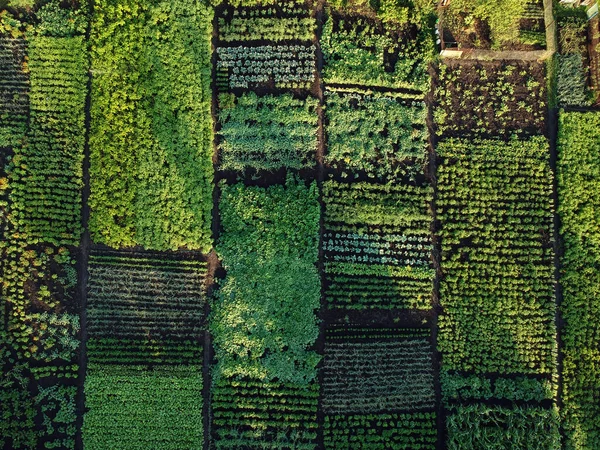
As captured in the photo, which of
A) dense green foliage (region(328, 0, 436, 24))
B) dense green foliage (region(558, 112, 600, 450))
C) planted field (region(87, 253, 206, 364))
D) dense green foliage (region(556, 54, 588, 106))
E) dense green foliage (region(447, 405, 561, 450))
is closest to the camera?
dense green foliage (region(447, 405, 561, 450))

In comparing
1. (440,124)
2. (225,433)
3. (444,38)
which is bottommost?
(225,433)

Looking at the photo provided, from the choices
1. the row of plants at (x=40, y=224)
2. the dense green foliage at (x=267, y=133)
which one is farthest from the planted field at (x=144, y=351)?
the dense green foliage at (x=267, y=133)

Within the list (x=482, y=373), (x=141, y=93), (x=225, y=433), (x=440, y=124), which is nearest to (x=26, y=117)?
(x=141, y=93)

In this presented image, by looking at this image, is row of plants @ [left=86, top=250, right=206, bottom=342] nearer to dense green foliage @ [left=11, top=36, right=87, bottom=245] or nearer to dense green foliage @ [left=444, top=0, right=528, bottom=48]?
dense green foliage @ [left=11, top=36, right=87, bottom=245]

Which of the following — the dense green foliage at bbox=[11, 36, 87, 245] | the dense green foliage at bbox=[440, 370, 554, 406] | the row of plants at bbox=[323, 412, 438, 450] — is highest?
the dense green foliage at bbox=[11, 36, 87, 245]

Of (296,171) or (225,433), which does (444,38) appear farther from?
(225,433)

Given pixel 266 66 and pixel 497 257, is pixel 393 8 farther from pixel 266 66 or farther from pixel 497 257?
pixel 497 257

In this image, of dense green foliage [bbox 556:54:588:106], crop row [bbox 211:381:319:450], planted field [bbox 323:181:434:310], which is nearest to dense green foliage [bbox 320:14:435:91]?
planted field [bbox 323:181:434:310]
